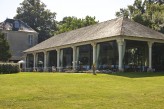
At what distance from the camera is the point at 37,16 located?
85.7m

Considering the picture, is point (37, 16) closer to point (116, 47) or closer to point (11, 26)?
point (11, 26)

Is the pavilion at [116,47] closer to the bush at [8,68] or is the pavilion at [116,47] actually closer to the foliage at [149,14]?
the foliage at [149,14]

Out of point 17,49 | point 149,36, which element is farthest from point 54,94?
point 17,49

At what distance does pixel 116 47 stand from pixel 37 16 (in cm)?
5201

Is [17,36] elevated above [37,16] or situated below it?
below

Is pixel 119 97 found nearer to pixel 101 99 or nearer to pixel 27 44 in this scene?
pixel 101 99

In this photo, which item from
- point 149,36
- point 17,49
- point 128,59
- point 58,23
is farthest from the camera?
point 58,23

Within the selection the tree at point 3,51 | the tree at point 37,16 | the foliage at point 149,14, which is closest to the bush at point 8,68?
the tree at point 3,51

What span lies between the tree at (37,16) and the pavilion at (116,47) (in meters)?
33.1

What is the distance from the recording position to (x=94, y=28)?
39094 mm

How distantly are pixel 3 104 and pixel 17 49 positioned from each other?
52.9 m

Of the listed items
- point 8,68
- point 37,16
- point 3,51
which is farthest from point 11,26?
point 8,68

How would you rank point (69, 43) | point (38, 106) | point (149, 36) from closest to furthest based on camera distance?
point (38, 106), point (149, 36), point (69, 43)

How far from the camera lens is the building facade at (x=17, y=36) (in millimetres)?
61375
